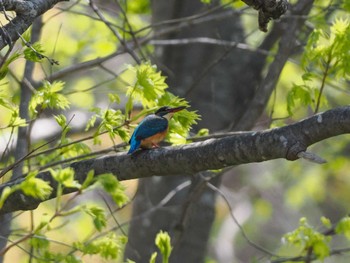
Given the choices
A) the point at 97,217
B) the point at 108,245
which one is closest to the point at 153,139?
the point at 108,245

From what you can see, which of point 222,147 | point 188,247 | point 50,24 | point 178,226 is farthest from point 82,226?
point 222,147

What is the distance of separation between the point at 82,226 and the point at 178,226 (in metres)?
5.08

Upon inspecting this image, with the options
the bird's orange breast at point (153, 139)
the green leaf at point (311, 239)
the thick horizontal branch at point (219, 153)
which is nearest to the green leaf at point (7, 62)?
the thick horizontal branch at point (219, 153)

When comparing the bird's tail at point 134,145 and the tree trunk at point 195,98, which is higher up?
the bird's tail at point 134,145

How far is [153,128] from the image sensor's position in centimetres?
501

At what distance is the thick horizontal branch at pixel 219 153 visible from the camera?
3.77m

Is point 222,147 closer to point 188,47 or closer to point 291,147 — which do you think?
point 291,147

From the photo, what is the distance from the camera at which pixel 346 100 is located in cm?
1134

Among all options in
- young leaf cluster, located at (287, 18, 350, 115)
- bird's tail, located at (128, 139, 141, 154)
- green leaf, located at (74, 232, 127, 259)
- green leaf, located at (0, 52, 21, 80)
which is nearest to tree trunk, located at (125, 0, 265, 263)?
young leaf cluster, located at (287, 18, 350, 115)

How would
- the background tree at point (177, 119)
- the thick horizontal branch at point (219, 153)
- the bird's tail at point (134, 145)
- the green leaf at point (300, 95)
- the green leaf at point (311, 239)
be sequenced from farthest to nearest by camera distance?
the green leaf at point (311, 239)
the green leaf at point (300, 95)
the bird's tail at point (134, 145)
the background tree at point (177, 119)
the thick horizontal branch at point (219, 153)

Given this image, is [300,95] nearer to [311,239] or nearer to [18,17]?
[311,239]

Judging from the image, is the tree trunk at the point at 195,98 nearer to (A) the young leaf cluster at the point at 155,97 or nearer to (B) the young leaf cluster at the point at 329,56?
(B) the young leaf cluster at the point at 329,56

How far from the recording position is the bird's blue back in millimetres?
4762

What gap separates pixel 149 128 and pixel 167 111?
0.16 meters
